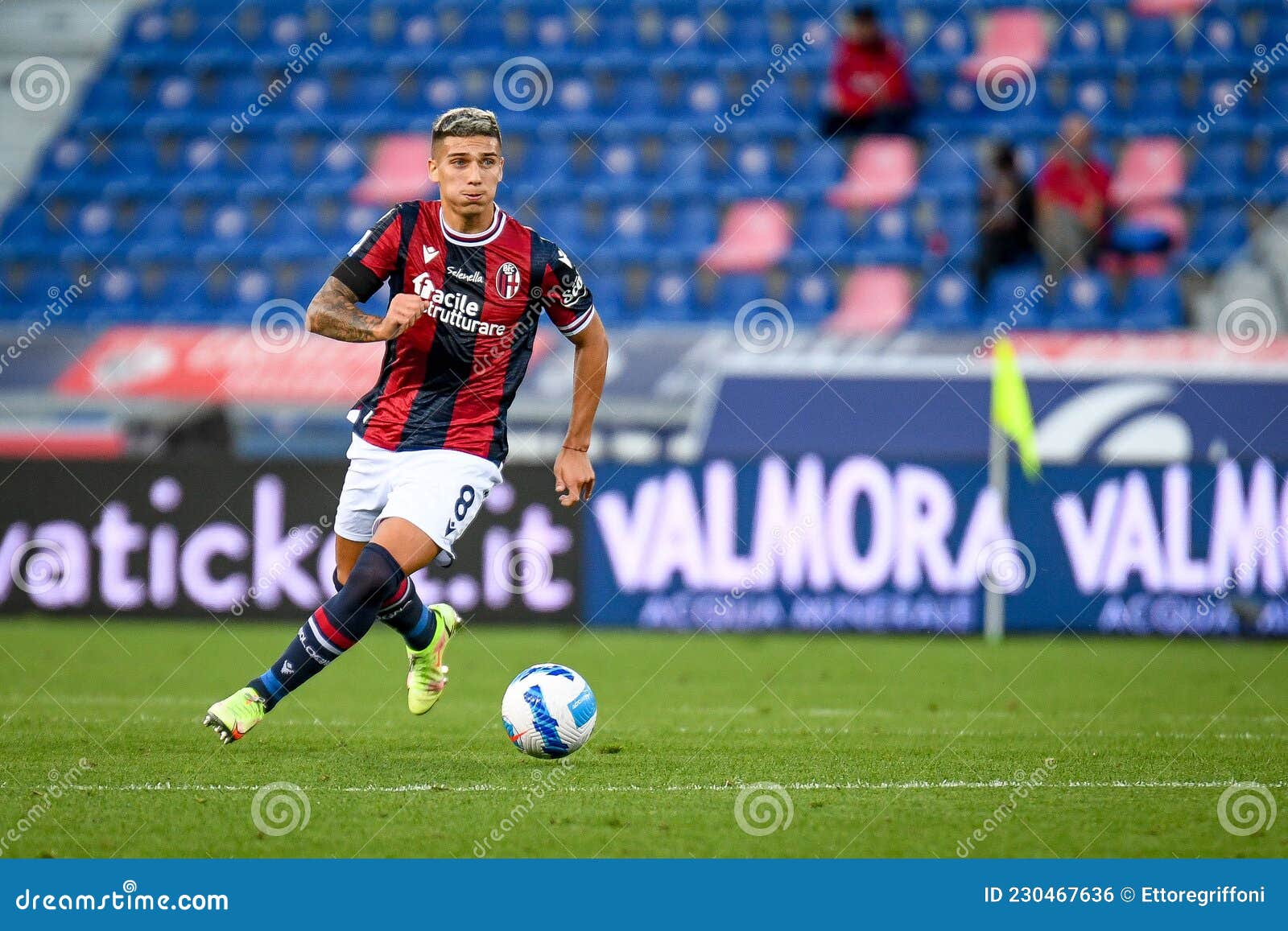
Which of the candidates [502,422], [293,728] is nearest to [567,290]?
[502,422]

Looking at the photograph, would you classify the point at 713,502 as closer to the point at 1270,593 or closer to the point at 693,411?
the point at 693,411

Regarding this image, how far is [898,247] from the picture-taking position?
16.1 m

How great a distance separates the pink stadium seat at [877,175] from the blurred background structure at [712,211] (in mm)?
28

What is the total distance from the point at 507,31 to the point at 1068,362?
25.8 ft

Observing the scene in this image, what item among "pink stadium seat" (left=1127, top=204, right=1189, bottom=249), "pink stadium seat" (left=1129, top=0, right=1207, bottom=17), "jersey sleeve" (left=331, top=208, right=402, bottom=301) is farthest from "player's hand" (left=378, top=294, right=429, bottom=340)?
"pink stadium seat" (left=1129, top=0, right=1207, bottom=17)

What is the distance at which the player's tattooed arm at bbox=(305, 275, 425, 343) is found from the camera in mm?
5738

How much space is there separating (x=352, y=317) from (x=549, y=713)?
5.09 feet

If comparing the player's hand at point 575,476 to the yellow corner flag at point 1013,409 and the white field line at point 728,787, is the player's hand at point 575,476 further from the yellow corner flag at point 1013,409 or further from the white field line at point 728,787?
the yellow corner flag at point 1013,409

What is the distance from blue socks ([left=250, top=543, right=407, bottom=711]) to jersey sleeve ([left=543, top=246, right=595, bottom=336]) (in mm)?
1220

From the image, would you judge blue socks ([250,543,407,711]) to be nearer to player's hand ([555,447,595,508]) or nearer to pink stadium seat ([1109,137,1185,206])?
player's hand ([555,447,595,508])

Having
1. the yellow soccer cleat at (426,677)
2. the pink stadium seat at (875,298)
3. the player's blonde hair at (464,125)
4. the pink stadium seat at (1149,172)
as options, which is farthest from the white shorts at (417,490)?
the pink stadium seat at (1149,172)

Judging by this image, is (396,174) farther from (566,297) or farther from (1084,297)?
(566,297)

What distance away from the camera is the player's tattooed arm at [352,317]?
574cm

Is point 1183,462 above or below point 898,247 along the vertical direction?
below
